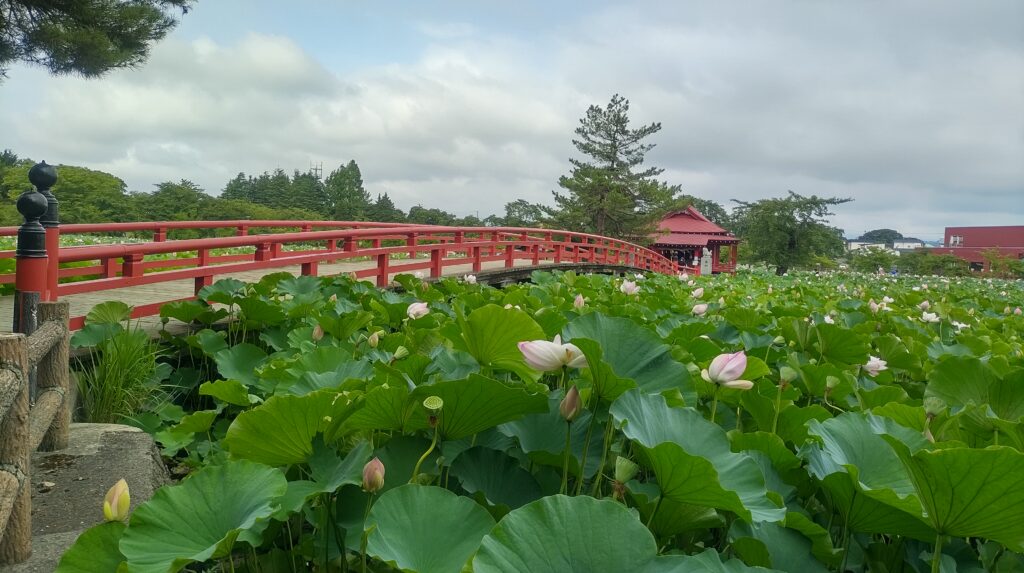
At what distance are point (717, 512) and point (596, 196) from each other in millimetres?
26356

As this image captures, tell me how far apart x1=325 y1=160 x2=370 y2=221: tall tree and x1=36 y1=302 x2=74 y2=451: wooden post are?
40649 millimetres

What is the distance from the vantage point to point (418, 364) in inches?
56.2

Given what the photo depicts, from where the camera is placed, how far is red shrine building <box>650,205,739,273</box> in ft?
102

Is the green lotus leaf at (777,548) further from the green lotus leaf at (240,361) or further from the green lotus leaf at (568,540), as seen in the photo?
the green lotus leaf at (240,361)

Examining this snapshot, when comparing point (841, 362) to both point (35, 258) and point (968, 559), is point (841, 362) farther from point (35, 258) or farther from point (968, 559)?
point (35, 258)

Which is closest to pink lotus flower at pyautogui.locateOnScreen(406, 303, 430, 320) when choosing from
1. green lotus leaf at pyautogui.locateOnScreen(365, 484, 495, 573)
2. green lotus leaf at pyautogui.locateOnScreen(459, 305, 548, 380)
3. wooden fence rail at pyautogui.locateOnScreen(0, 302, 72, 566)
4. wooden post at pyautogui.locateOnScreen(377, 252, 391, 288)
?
green lotus leaf at pyautogui.locateOnScreen(459, 305, 548, 380)

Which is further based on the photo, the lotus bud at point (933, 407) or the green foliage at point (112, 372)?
the green foliage at point (112, 372)

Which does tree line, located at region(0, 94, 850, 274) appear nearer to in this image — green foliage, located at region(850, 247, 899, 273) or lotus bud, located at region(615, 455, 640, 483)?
green foliage, located at region(850, 247, 899, 273)

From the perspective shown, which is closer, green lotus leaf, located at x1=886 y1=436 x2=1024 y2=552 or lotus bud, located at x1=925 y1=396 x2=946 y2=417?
green lotus leaf, located at x1=886 y1=436 x2=1024 y2=552

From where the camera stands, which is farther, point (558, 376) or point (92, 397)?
point (92, 397)

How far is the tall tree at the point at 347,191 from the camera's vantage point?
139ft

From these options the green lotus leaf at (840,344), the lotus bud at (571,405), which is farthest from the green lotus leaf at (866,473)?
the green lotus leaf at (840,344)

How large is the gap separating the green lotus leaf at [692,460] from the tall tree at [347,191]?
139 ft

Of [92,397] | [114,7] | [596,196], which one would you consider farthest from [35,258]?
[596,196]
